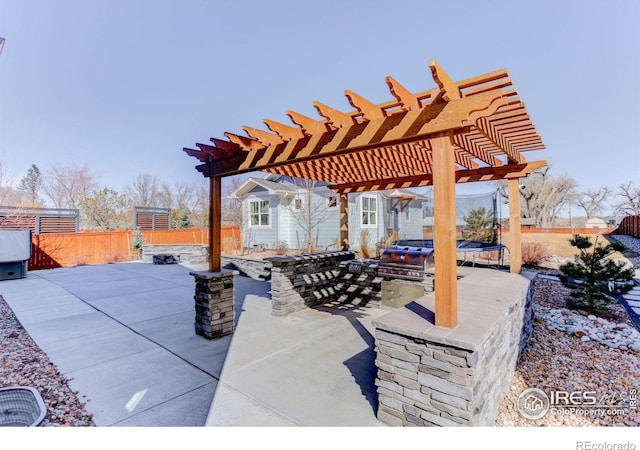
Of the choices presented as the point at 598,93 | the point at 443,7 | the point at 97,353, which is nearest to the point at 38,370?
the point at 97,353

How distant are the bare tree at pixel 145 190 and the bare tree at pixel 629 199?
42086mm

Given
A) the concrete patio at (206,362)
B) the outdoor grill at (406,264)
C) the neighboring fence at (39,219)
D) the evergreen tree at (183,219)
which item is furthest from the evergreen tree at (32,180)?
the outdoor grill at (406,264)

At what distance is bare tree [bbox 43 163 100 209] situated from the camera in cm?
2334

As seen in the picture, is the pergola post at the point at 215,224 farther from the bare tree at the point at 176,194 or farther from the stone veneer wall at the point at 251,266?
the bare tree at the point at 176,194

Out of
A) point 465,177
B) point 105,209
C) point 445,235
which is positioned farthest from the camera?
point 105,209

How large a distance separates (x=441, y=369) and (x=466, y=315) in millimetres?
711

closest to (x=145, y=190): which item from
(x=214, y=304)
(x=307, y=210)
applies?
(x=307, y=210)

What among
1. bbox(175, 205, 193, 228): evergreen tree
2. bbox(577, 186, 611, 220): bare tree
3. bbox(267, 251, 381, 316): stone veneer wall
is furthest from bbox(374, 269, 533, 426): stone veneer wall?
bbox(577, 186, 611, 220): bare tree

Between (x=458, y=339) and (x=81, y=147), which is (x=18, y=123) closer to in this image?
(x=81, y=147)

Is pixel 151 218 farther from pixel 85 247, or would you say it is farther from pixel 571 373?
pixel 571 373

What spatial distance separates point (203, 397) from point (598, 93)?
8.88 meters

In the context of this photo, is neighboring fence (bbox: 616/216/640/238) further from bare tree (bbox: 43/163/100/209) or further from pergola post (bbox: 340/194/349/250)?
bare tree (bbox: 43/163/100/209)

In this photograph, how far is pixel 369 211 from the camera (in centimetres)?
Result: 1401

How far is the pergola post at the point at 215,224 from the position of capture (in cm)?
449
